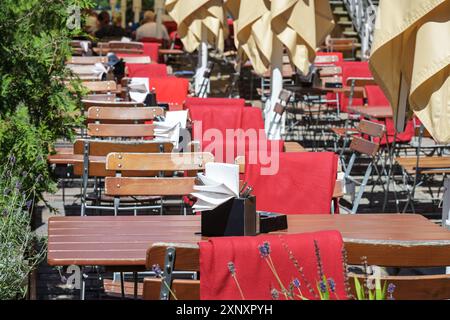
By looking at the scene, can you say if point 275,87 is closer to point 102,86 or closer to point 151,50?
point 102,86

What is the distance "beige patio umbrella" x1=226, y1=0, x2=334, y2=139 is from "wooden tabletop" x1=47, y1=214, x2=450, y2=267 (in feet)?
15.9

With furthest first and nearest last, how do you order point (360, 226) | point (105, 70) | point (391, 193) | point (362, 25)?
point (362, 25) < point (105, 70) < point (391, 193) < point (360, 226)

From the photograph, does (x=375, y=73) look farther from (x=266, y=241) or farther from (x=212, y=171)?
(x=266, y=241)

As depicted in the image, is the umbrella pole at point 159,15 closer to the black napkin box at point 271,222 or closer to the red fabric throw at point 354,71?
the red fabric throw at point 354,71

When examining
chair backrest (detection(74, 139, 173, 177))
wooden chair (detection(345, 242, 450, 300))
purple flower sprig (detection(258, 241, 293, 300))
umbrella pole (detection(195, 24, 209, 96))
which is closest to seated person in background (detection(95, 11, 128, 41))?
umbrella pole (detection(195, 24, 209, 96))

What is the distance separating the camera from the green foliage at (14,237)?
461cm

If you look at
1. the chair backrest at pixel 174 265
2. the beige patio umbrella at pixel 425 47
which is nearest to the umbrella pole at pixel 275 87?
the beige patio umbrella at pixel 425 47

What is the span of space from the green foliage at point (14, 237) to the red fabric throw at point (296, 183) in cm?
131

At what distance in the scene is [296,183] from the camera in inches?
241

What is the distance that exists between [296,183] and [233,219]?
1682 millimetres

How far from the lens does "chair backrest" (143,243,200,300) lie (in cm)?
360

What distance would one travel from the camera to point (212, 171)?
4559mm
